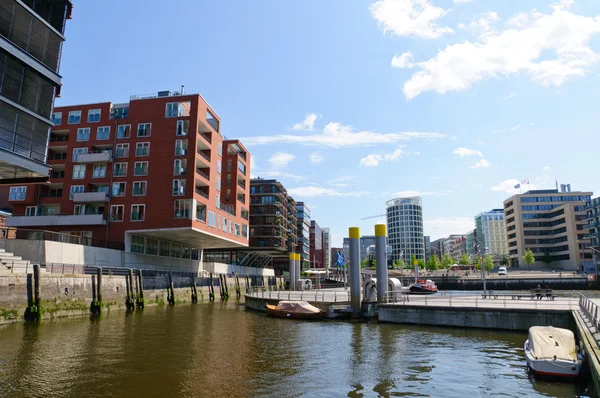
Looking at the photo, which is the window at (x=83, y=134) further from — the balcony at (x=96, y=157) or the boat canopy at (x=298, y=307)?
the boat canopy at (x=298, y=307)

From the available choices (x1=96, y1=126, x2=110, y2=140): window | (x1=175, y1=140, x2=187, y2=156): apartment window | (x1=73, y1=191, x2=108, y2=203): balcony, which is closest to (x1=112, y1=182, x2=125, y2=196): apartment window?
(x1=73, y1=191, x2=108, y2=203): balcony

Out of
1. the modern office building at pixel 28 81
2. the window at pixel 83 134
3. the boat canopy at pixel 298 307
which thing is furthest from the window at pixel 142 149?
the boat canopy at pixel 298 307

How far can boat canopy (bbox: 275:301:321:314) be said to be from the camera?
109 feet

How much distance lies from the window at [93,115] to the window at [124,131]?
3.94 m

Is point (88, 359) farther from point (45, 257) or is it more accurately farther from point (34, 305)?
point (45, 257)

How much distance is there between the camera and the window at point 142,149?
55.8 meters

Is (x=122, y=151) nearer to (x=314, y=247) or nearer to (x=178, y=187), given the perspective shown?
(x=178, y=187)

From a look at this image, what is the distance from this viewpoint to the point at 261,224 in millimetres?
103625

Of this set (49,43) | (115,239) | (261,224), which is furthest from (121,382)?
(261,224)

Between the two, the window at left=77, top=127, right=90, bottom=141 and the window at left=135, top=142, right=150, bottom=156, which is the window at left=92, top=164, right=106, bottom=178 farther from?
the window at left=135, top=142, right=150, bottom=156

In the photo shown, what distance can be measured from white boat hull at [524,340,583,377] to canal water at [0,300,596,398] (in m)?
0.39

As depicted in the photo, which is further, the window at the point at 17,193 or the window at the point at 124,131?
the window at the point at 124,131

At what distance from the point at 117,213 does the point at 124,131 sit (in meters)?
11.6

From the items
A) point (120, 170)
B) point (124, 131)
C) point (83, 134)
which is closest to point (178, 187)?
point (120, 170)
